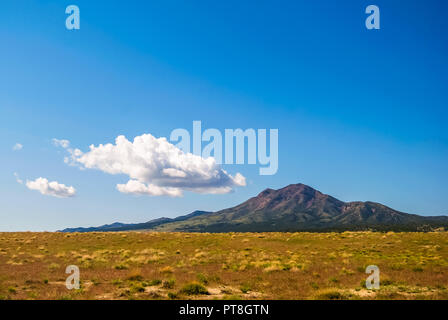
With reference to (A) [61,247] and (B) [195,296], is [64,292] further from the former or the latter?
(A) [61,247]

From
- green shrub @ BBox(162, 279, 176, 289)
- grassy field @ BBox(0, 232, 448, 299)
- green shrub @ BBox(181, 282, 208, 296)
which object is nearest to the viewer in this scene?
grassy field @ BBox(0, 232, 448, 299)

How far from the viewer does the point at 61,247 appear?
141 feet

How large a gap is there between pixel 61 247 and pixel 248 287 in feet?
119

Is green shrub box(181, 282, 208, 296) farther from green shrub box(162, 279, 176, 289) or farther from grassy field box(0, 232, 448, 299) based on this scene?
green shrub box(162, 279, 176, 289)

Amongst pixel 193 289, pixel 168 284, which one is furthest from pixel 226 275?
pixel 193 289

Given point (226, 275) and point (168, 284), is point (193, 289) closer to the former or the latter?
point (168, 284)

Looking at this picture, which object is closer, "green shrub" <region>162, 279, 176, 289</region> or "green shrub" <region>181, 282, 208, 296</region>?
"green shrub" <region>181, 282, 208, 296</region>

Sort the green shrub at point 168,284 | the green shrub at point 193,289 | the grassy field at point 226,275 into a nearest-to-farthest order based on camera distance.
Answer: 1. the grassy field at point 226,275
2. the green shrub at point 193,289
3. the green shrub at point 168,284

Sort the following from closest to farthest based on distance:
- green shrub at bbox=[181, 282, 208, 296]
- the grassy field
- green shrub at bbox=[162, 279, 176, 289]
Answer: the grassy field → green shrub at bbox=[181, 282, 208, 296] → green shrub at bbox=[162, 279, 176, 289]

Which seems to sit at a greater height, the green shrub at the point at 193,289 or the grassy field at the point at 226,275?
the green shrub at the point at 193,289

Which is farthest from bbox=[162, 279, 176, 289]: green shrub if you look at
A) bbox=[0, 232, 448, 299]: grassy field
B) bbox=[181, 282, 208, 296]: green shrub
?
bbox=[181, 282, 208, 296]: green shrub

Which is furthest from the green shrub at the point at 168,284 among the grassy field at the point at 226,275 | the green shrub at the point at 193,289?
the green shrub at the point at 193,289

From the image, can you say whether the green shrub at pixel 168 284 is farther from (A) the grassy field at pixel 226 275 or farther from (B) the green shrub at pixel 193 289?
(B) the green shrub at pixel 193 289
